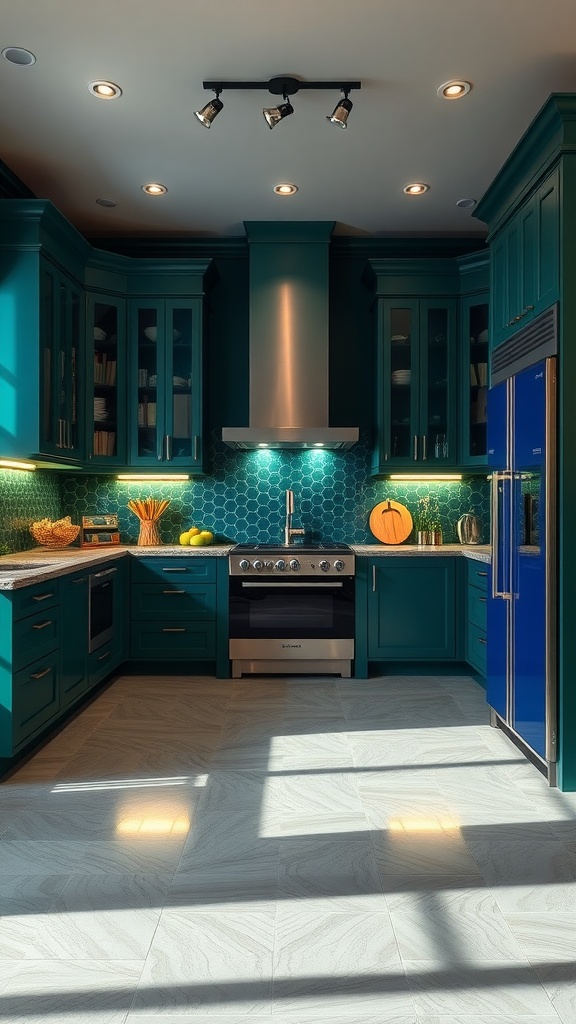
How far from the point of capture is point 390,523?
16.1 ft

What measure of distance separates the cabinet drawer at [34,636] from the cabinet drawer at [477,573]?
225 cm

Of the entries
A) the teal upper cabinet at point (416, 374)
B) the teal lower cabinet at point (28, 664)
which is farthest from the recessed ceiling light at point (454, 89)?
the teal lower cabinet at point (28, 664)

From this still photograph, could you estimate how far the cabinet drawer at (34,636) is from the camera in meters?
2.91

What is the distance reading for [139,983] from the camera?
165 centimetres

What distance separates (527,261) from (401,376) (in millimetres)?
1665

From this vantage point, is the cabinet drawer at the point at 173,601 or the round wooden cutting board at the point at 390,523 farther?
the round wooden cutting board at the point at 390,523

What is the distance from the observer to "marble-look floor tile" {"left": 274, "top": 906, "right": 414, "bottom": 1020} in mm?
1584

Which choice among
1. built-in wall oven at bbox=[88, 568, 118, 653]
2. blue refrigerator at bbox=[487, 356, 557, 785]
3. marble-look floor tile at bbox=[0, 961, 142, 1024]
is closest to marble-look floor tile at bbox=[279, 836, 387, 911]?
marble-look floor tile at bbox=[0, 961, 142, 1024]

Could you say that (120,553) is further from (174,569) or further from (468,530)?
(468,530)

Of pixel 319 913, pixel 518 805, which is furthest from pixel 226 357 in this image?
pixel 319 913

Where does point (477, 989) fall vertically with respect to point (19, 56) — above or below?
below

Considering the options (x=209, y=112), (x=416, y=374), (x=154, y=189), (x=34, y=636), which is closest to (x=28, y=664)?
(x=34, y=636)

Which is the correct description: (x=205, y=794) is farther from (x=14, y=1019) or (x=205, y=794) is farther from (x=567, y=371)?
(x=567, y=371)

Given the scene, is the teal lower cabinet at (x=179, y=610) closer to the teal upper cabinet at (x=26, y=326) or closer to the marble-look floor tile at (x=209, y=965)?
the teal upper cabinet at (x=26, y=326)
